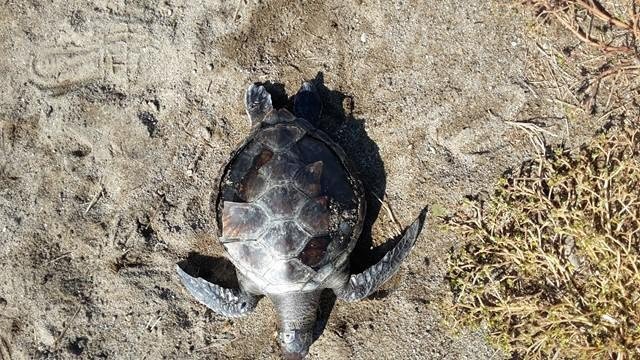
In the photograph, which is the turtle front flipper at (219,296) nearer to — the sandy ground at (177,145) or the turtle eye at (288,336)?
the sandy ground at (177,145)

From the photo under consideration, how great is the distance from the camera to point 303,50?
16.5ft

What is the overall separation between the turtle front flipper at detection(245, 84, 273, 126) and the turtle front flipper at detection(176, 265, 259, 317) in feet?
4.07

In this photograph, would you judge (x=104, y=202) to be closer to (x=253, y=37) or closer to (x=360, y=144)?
(x=253, y=37)

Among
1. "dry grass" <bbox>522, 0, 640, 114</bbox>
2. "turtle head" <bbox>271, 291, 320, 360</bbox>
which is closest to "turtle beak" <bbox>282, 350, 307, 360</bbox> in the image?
"turtle head" <bbox>271, 291, 320, 360</bbox>

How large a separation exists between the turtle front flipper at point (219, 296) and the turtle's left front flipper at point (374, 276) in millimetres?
687

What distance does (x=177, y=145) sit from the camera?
503 cm

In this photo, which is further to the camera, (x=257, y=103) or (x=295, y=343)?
(x=257, y=103)

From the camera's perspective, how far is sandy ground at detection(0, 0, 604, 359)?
4.99 meters

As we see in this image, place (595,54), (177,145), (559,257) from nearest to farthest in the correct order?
(559,257) < (595,54) < (177,145)

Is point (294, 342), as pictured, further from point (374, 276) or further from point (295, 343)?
point (374, 276)

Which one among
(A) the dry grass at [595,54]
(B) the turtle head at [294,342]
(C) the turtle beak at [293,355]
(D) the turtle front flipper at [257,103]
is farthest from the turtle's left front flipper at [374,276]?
(A) the dry grass at [595,54]

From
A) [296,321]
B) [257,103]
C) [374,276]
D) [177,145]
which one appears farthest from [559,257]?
[177,145]

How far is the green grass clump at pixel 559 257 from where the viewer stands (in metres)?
4.58

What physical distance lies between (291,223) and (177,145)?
124cm
